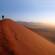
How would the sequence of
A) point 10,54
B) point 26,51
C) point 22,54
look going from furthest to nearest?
1. point 26,51
2. point 22,54
3. point 10,54

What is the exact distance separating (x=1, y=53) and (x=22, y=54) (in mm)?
1086

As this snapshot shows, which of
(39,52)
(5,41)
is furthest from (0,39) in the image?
(39,52)

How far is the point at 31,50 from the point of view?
9484 mm

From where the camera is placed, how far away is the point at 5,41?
9.23 m

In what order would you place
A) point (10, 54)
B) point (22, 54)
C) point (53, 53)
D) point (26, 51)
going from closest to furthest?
point (10, 54) < point (22, 54) < point (26, 51) < point (53, 53)

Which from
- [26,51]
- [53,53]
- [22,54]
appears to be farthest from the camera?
[53,53]

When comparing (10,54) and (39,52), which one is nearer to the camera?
(10,54)

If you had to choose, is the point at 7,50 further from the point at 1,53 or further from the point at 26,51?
the point at 26,51

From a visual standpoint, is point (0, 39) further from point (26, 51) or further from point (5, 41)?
point (26, 51)

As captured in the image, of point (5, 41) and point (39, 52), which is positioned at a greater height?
point (5, 41)

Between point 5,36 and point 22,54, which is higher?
point 5,36

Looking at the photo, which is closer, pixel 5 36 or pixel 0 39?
pixel 0 39

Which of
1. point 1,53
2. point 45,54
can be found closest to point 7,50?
point 1,53

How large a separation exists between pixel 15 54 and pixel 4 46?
3.14 ft
